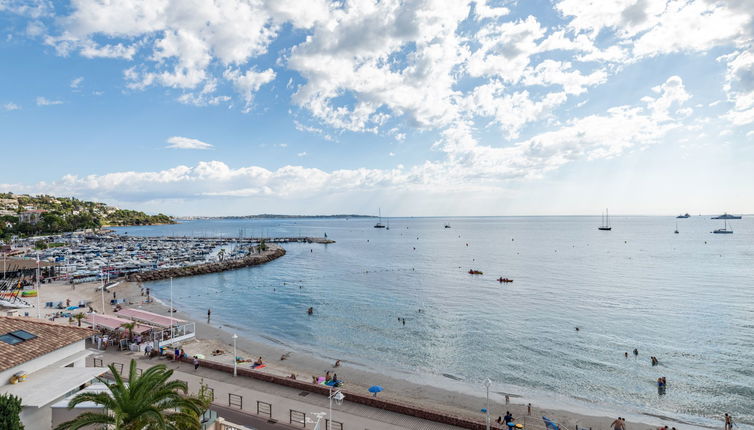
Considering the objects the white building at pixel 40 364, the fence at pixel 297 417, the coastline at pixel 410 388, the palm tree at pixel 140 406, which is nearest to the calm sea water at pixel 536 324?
the coastline at pixel 410 388

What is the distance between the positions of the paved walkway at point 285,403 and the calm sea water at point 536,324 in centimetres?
1034

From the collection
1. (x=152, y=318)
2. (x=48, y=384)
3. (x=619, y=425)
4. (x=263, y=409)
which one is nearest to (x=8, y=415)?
(x=48, y=384)

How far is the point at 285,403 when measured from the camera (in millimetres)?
17500

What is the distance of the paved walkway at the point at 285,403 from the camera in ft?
52.5

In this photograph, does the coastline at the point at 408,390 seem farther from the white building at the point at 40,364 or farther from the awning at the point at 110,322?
the white building at the point at 40,364

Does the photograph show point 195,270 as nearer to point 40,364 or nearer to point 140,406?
point 40,364

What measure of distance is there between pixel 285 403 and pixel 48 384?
29.0 ft

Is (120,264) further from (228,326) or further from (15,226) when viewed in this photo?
(15,226)

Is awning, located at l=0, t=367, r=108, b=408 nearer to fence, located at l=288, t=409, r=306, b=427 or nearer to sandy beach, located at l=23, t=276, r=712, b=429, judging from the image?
fence, located at l=288, t=409, r=306, b=427

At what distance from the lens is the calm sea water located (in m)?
25.9

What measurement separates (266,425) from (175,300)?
43.0 metres

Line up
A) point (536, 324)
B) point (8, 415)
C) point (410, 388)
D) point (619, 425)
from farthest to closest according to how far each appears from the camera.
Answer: point (536, 324), point (410, 388), point (619, 425), point (8, 415)

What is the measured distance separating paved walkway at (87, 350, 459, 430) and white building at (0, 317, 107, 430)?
5.69m

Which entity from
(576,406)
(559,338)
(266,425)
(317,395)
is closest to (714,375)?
(559,338)
